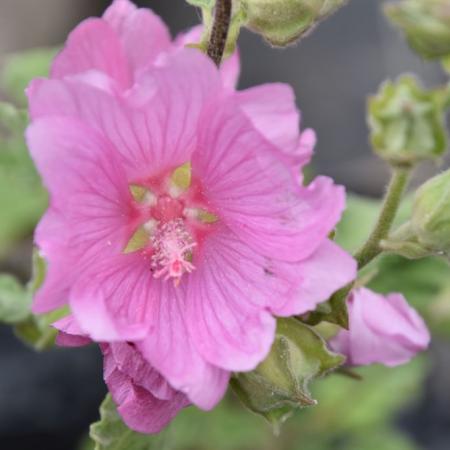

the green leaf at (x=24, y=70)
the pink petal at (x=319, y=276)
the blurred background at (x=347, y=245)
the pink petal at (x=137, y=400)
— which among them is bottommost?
the blurred background at (x=347, y=245)

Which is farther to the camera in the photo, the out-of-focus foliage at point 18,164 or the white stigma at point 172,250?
the out-of-focus foliage at point 18,164

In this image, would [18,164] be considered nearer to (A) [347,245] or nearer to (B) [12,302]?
(B) [12,302]

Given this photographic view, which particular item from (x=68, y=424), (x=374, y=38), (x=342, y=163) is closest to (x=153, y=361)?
(x=68, y=424)

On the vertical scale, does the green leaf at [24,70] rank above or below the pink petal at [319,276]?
below

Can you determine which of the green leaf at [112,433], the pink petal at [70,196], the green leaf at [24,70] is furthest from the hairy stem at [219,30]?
the green leaf at [24,70]

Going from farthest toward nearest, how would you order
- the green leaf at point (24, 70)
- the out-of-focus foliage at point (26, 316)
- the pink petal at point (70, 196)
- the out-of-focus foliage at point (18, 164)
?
the green leaf at point (24, 70) < the out-of-focus foliage at point (18, 164) < the out-of-focus foliage at point (26, 316) < the pink petal at point (70, 196)

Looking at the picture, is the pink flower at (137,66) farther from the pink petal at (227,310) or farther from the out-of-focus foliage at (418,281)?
the out-of-focus foliage at (418,281)

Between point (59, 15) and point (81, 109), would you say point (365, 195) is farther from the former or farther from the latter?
point (81, 109)
